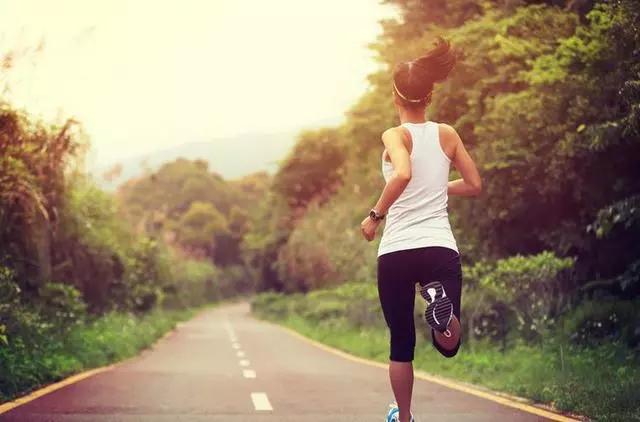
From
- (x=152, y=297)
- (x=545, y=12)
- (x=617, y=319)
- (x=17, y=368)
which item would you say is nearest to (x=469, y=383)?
(x=617, y=319)

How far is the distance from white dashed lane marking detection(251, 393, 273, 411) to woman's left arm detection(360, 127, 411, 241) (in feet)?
11.6

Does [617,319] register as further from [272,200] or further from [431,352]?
[272,200]

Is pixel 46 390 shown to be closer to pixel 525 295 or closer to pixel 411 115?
pixel 411 115

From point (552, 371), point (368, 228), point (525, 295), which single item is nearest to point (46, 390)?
point (552, 371)

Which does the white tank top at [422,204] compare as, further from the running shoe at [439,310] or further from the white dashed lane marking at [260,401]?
the white dashed lane marking at [260,401]

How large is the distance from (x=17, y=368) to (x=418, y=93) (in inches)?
248

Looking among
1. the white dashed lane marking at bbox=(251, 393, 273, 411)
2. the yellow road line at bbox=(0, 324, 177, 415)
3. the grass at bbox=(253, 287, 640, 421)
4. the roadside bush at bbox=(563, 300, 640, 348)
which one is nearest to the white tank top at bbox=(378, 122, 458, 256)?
the grass at bbox=(253, 287, 640, 421)

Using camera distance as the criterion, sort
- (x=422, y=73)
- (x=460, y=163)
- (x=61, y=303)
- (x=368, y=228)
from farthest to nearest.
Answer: (x=61, y=303)
(x=460, y=163)
(x=422, y=73)
(x=368, y=228)

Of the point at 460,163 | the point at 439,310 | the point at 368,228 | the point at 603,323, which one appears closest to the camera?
the point at 439,310

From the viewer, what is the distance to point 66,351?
12.8m

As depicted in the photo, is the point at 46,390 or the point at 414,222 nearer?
the point at 414,222

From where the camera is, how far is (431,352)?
14.6 meters

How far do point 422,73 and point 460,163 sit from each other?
51 centimetres

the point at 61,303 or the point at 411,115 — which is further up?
the point at 411,115
